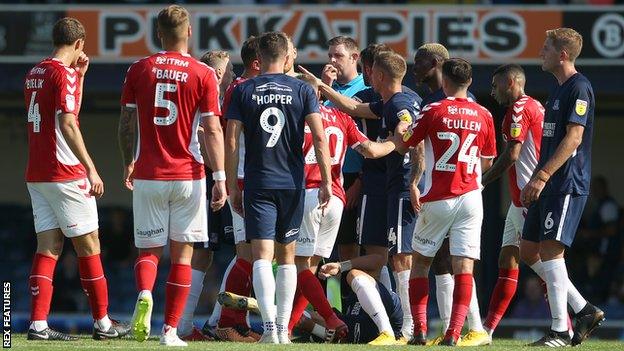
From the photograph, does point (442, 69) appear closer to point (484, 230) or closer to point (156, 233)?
point (156, 233)

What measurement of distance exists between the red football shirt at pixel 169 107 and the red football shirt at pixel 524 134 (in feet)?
7.81

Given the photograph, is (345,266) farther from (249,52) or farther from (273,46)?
(273,46)

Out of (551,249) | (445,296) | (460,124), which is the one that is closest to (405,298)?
(445,296)

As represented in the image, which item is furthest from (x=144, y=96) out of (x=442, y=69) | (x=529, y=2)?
(x=529, y=2)

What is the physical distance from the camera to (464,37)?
17.2m

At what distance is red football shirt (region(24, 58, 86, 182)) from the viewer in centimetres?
922

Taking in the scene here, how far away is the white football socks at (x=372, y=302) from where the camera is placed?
9.65 m

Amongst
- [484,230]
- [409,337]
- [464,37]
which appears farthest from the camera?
[484,230]

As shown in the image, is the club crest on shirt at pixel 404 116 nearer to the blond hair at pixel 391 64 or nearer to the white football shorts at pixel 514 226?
the blond hair at pixel 391 64

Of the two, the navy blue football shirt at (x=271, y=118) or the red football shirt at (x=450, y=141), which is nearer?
the navy blue football shirt at (x=271, y=118)

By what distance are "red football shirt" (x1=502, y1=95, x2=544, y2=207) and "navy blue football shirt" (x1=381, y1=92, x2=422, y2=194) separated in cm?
67

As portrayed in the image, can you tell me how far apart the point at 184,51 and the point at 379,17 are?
28.9ft

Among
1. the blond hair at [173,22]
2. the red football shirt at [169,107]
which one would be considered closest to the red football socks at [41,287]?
the red football shirt at [169,107]

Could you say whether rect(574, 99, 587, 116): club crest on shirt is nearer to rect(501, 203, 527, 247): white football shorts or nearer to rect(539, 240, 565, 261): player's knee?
rect(539, 240, 565, 261): player's knee
